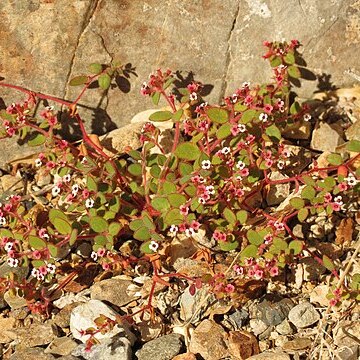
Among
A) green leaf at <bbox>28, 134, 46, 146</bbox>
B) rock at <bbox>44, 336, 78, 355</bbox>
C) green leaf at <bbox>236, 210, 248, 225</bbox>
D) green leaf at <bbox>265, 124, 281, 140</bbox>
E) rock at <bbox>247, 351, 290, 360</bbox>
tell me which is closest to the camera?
rock at <bbox>247, 351, 290, 360</bbox>

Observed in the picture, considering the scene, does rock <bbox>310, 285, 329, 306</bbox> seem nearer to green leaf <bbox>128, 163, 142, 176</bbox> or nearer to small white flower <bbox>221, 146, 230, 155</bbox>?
small white flower <bbox>221, 146, 230, 155</bbox>

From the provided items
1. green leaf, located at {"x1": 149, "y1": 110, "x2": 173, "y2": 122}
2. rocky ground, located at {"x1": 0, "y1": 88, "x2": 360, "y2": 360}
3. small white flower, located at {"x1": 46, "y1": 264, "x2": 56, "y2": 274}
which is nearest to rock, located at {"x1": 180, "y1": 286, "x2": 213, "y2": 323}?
rocky ground, located at {"x1": 0, "y1": 88, "x2": 360, "y2": 360}

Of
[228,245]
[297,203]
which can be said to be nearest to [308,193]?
[297,203]

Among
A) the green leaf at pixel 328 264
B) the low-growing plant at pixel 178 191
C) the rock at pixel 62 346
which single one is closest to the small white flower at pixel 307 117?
the low-growing plant at pixel 178 191

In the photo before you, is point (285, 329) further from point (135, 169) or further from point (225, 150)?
point (135, 169)

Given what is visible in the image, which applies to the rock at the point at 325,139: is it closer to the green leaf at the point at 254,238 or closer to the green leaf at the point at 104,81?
the green leaf at the point at 254,238

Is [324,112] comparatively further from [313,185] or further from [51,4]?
[51,4]

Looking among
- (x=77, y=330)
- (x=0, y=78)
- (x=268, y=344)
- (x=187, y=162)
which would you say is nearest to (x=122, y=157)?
(x=187, y=162)
